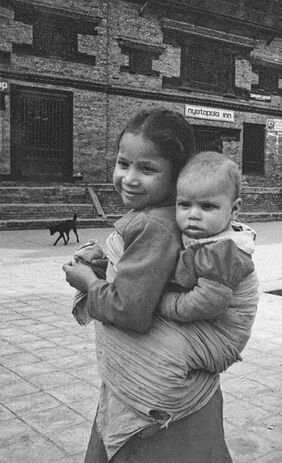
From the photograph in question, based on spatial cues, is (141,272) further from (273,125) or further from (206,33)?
(273,125)

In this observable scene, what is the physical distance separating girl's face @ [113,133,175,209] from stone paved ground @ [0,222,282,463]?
184 centimetres

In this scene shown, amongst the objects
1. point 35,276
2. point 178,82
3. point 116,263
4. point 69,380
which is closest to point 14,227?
point 35,276

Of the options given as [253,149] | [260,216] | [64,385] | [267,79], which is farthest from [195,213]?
[267,79]

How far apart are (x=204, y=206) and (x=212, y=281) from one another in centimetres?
23

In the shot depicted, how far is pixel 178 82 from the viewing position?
22.2 m

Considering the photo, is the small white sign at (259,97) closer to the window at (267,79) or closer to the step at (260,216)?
the window at (267,79)

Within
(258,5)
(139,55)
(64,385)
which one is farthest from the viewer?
(258,5)

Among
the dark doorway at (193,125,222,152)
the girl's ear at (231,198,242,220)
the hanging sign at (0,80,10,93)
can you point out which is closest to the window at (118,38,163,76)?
the dark doorway at (193,125,222,152)

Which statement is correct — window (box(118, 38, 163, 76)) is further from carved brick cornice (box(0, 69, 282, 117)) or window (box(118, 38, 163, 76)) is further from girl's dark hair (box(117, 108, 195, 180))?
girl's dark hair (box(117, 108, 195, 180))

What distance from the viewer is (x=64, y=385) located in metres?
4.06

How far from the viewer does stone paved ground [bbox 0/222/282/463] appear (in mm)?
3164

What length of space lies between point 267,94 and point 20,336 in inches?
880

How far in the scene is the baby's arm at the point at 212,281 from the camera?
153cm

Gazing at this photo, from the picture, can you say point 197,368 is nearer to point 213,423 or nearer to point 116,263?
point 213,423
